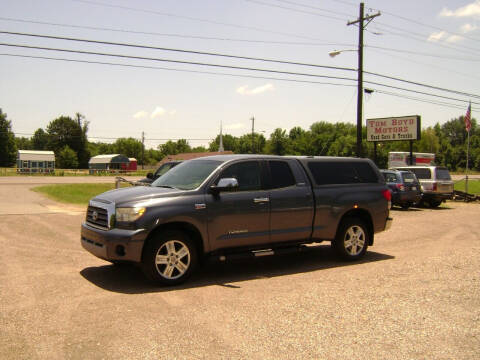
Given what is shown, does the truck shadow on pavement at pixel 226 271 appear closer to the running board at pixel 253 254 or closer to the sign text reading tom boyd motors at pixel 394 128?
the running board at pixel 253 254

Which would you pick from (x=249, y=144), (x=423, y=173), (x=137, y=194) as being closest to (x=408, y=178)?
A: (x=423, y=173)

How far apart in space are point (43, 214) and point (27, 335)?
1132cm

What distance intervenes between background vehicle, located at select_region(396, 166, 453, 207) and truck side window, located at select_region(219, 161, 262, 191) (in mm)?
14987

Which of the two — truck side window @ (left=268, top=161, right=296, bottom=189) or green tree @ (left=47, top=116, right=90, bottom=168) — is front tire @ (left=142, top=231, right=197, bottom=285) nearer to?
truck side window @ (left=268, top=161, right=296, bottom=189)

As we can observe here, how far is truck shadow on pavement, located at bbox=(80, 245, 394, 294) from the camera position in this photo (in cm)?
638

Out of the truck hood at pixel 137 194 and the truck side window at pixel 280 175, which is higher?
the truck side window at pixel 280 175

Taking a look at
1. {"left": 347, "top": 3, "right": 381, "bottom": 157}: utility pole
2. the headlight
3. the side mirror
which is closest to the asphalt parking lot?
the headlight

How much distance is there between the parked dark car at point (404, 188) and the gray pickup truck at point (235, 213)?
1051 centimetres

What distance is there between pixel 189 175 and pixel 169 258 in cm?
151

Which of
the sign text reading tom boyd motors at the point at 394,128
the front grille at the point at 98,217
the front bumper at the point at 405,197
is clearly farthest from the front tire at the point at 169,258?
the sign text reading tom boyd motors at the point at 394,128

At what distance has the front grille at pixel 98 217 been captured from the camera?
20.9 feet

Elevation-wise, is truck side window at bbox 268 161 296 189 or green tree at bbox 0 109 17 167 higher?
green tree at bbox 0 109 17 167

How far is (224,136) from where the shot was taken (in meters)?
182

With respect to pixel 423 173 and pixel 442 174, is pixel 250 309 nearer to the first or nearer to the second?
pixel 423 173
